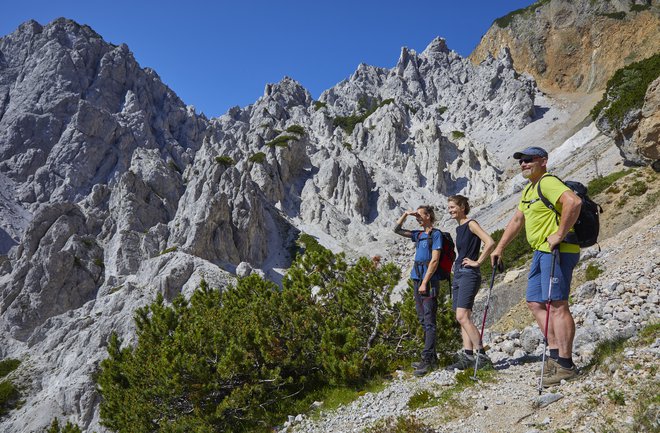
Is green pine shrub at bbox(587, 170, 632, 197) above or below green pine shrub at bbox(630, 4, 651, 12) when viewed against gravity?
below

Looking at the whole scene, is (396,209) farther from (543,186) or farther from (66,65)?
(66,65)

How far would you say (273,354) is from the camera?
9.12 metres

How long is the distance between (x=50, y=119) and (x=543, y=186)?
123414mm

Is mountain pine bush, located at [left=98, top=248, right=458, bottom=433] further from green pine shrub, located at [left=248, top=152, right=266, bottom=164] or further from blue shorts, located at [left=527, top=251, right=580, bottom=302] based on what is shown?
green pine shrub, located at [left=248, top=152, right=266, bottom=164]

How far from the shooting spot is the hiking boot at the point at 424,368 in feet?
25.3

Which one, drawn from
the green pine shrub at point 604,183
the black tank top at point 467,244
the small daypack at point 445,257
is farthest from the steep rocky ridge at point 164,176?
the green pine shrub at point 604,183

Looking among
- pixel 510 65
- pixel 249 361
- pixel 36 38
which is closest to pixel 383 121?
pixel 510 65

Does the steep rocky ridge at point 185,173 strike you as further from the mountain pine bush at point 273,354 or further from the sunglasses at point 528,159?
the sunglasses at point 528,159

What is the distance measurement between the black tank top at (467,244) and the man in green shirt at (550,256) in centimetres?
121

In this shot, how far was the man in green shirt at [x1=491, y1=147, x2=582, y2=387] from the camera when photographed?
5.18 meters

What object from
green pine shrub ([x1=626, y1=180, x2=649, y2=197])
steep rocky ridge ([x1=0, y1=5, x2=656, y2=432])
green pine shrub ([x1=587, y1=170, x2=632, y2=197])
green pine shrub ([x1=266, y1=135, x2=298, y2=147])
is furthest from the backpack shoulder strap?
green pine shrub ([x1=266, y1=135, x2=298, y2=147])

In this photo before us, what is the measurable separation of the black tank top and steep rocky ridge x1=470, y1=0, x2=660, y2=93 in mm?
98001

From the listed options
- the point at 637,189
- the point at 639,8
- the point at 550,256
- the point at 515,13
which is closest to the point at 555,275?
the point at 550,256

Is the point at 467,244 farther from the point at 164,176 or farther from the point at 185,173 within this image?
the point at 185,173
